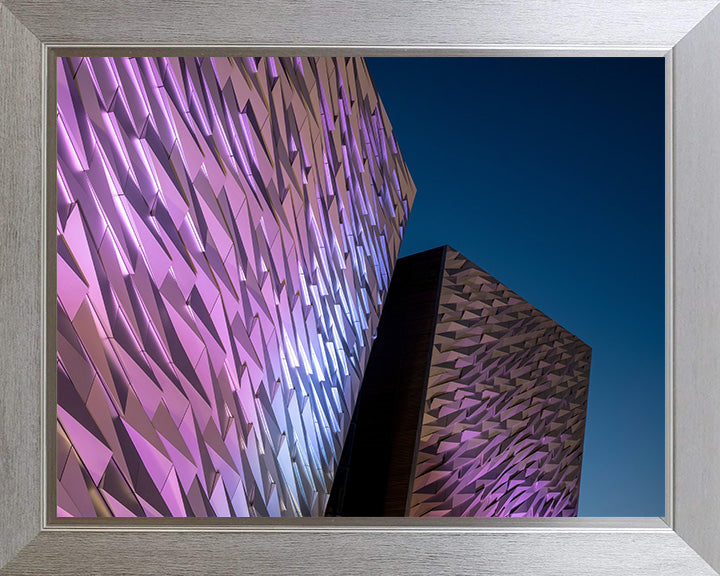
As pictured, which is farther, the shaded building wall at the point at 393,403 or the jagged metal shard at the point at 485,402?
the jagged metal shard at the point at 485,402

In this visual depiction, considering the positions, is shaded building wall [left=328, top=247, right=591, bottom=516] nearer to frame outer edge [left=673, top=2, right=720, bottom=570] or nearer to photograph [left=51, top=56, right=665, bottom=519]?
photograph [left=51, top=56, right=665, bottom=519]

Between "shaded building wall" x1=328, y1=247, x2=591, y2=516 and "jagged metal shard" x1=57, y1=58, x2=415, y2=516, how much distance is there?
1208 mm

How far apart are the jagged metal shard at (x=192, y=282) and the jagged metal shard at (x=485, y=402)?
1.49 m

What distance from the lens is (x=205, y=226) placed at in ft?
7.06

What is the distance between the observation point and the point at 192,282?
2.03 meters

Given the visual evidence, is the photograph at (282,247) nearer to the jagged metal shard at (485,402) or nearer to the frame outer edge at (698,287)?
the frame outer edge at (698,287)

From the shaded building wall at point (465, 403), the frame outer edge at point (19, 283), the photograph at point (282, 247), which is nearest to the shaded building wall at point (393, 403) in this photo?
the shaded building wall at point (465, 403)

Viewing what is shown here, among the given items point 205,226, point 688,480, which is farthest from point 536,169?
point 205,226

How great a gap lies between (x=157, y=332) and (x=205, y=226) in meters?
0.56

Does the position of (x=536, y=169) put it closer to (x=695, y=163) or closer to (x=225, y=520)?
(x=695, y=163)

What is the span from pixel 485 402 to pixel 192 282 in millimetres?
4566

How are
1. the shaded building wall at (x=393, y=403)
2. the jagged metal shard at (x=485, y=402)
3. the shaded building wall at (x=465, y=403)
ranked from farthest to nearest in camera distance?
the jagged metal shard at (x=485, y=402), the shaded building wall at (x=465, y=403), the shaded building wall at (x=393, y=403)

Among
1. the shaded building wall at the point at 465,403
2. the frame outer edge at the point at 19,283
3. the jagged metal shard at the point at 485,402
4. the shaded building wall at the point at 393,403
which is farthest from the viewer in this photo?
the jagged metal shard at the point at 485,402

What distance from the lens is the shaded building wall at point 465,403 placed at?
178 inches
